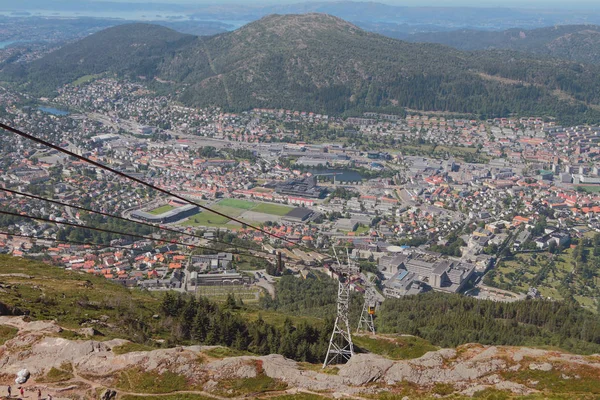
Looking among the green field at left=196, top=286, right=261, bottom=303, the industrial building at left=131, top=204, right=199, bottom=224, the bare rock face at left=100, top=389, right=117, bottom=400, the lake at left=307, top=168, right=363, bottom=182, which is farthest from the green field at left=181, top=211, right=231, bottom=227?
the bare rock face at left=100, top=389, right=117, bottom=400

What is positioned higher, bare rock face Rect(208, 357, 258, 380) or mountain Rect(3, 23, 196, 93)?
mountain Rect(3, 23, 196, 93)

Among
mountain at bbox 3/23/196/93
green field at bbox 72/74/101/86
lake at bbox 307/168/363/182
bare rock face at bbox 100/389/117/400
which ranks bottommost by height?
lake at bbox 307/168/363/182

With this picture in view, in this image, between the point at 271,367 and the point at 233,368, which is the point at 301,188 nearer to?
the point at 271,367

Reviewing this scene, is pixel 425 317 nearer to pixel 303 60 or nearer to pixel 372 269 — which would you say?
pixel 372 269

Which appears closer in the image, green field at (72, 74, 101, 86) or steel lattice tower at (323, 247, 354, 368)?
steel lattice tower at (323, 247, 354, 368)

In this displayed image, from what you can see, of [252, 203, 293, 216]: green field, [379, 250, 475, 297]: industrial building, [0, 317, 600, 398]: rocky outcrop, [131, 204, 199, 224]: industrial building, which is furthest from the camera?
[252, 203, 293, 216]: green field

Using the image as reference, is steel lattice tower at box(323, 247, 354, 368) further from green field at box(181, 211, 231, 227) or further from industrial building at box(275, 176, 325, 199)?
industrial building at box(275, 176, 325, 199)

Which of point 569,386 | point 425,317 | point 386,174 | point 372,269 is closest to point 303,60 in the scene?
point 386,174
